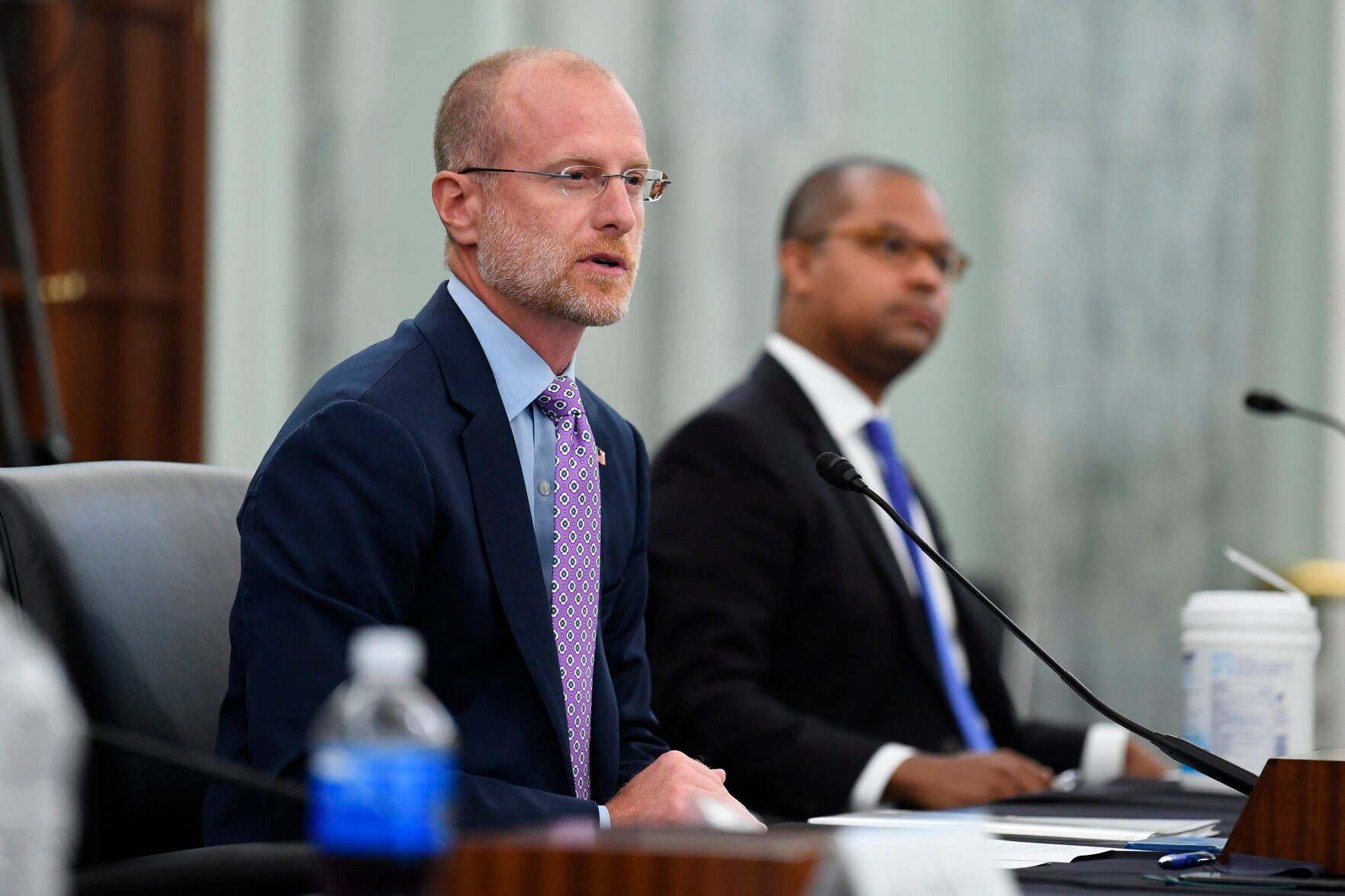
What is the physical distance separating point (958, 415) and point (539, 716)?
3259mm

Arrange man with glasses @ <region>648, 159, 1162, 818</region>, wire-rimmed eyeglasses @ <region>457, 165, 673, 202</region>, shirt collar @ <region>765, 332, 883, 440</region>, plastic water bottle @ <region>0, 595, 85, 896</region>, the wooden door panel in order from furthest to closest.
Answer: the wooden door panel, shirt collar @ <region>765, 332, 883, 440</region>, man with glasses @ <region>648, 159, 1162, 818</region>, wire-rimmed eyeglasses @ <region>457, 165, 673, 202</region>, plastic water bottle @ <region>0, 595, 85, 896</region>

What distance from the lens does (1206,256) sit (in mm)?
4211

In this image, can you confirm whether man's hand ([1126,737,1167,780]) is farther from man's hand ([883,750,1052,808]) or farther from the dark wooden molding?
the dark wooden molding

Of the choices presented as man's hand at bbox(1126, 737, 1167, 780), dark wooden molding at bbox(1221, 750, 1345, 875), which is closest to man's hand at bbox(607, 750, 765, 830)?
dark wooden molding at bbox(1221, 750, 1345, 875)

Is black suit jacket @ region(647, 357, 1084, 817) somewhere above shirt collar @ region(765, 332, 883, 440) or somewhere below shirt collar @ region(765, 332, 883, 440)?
below

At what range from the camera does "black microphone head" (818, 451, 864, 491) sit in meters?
1.49

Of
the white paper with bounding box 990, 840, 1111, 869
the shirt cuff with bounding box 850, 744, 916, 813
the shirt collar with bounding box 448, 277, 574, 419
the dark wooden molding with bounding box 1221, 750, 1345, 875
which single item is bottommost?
the shirt cuff with bounding box 850, 744, 916, 813

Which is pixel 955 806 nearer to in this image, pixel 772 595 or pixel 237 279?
pixel 772 595

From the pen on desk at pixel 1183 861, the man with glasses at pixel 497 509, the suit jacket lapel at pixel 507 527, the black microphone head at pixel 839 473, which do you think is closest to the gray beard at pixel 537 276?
the man with glasses at pixel 497 509

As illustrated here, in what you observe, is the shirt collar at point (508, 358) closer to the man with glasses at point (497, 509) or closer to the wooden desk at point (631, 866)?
the man with glasses at point (497, 509)

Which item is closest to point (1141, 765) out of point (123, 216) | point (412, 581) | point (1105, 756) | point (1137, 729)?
point (1105, 756)

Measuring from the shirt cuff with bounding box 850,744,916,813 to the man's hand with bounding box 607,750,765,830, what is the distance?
602 mm

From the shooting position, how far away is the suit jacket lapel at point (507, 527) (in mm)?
1420

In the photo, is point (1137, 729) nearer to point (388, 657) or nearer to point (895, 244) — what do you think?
point (388, 657)
